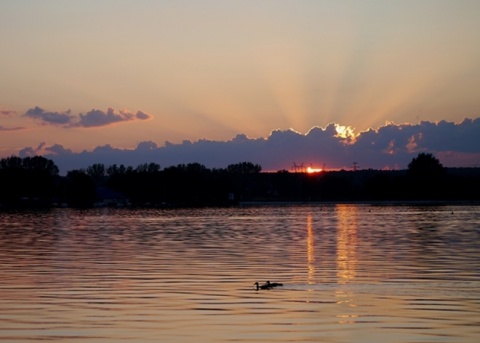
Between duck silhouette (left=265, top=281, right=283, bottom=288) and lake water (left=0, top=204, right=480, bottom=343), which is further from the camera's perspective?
duck silhouette (left=265, top=281, right=283, bottom=288)

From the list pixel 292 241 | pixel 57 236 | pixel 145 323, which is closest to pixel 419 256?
pixel 292 241

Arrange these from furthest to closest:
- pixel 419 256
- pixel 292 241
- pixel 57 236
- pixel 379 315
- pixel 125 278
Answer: pixel 57 236 → pixel 292 241 → pixel 419 256 → pixel 125 278 → pixel 379 315

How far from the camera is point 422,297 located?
2667 centimetres

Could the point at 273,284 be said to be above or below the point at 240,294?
above

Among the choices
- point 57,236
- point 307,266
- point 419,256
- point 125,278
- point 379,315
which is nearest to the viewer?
point 379,315

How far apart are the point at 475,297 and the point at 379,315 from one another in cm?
451

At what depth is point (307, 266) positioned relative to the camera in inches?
1473

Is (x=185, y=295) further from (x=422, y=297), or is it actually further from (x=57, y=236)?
(x=57, y=236)

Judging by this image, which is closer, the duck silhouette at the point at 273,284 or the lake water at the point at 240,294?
the lake water at the point at 240,294

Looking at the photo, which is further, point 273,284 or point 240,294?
point 273,284

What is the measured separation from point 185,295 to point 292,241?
2906 cm

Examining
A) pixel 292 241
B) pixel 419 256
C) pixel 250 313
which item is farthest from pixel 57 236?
pixel 250 313

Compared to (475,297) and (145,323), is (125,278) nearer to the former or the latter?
(145,323)

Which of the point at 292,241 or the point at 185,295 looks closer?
the point at 185,295
